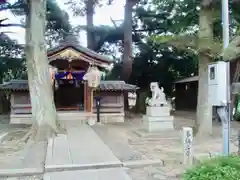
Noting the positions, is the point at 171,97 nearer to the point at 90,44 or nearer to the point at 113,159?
the point at 90,44

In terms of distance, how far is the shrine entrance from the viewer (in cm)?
2006

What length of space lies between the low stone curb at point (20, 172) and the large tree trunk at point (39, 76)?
413cm

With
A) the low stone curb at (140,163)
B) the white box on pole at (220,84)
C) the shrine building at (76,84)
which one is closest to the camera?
the white box on pole at (220,84)

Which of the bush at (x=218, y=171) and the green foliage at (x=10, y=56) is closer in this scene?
the bush at (x=218, y=171)

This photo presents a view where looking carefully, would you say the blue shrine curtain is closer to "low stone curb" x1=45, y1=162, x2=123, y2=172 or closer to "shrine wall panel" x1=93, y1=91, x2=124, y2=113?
"shrine wall panel" x1=93, y1=91, x2=124, y2=113

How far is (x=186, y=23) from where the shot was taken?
45.7 feet

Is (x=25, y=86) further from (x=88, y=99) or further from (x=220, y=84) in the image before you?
(x=220, y=84)

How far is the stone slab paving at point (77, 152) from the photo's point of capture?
6.90 meters

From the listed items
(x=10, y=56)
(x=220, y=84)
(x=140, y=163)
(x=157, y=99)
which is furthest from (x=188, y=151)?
(x=10, y=56)

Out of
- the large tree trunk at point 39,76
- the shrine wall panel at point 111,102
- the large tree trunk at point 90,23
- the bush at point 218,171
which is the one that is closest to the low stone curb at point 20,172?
the bush at point 218,171

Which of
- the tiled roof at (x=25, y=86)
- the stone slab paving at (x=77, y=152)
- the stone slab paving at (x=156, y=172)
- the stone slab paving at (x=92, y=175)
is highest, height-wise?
the tiled roof at (x=25, y=86)

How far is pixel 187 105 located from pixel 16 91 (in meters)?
15.8

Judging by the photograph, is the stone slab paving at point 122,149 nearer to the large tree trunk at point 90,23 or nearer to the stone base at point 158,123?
the stone base at point 158,123

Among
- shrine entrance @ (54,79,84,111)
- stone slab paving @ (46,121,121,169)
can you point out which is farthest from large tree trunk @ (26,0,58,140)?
shrine entrance @ (54,79,84,111)
